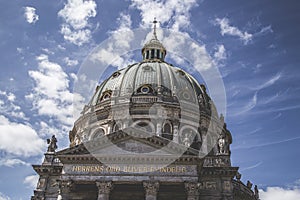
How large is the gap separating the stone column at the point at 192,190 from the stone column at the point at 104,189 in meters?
5.99

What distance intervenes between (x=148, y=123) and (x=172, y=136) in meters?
3.39

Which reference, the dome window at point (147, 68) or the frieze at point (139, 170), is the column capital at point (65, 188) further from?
the dome window at point (147, 68)

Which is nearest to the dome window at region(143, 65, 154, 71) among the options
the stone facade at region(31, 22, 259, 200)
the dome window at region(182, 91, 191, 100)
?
the stone facade at region(31, 22, 259, 200)

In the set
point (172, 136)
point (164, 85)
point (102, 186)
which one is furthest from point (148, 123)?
point (102, 186)

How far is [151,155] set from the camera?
103ft

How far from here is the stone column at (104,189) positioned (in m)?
30.3

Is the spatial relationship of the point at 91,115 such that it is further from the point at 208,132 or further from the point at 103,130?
the point at 208,132

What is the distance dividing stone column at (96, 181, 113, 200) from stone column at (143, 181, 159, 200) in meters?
2.78

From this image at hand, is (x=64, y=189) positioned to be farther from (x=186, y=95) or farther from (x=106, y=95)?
(x=186, y=95)

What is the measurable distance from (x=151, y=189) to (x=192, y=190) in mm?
3195

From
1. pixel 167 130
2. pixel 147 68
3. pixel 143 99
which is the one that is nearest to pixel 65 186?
pixel 167 130

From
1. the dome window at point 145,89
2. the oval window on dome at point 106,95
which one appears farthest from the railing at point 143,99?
the oval window on dome at point 106,95

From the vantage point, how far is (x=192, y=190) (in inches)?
1191

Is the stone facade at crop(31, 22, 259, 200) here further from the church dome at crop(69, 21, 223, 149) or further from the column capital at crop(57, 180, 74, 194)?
the church dome at crop(69, 21, 223, 149)
